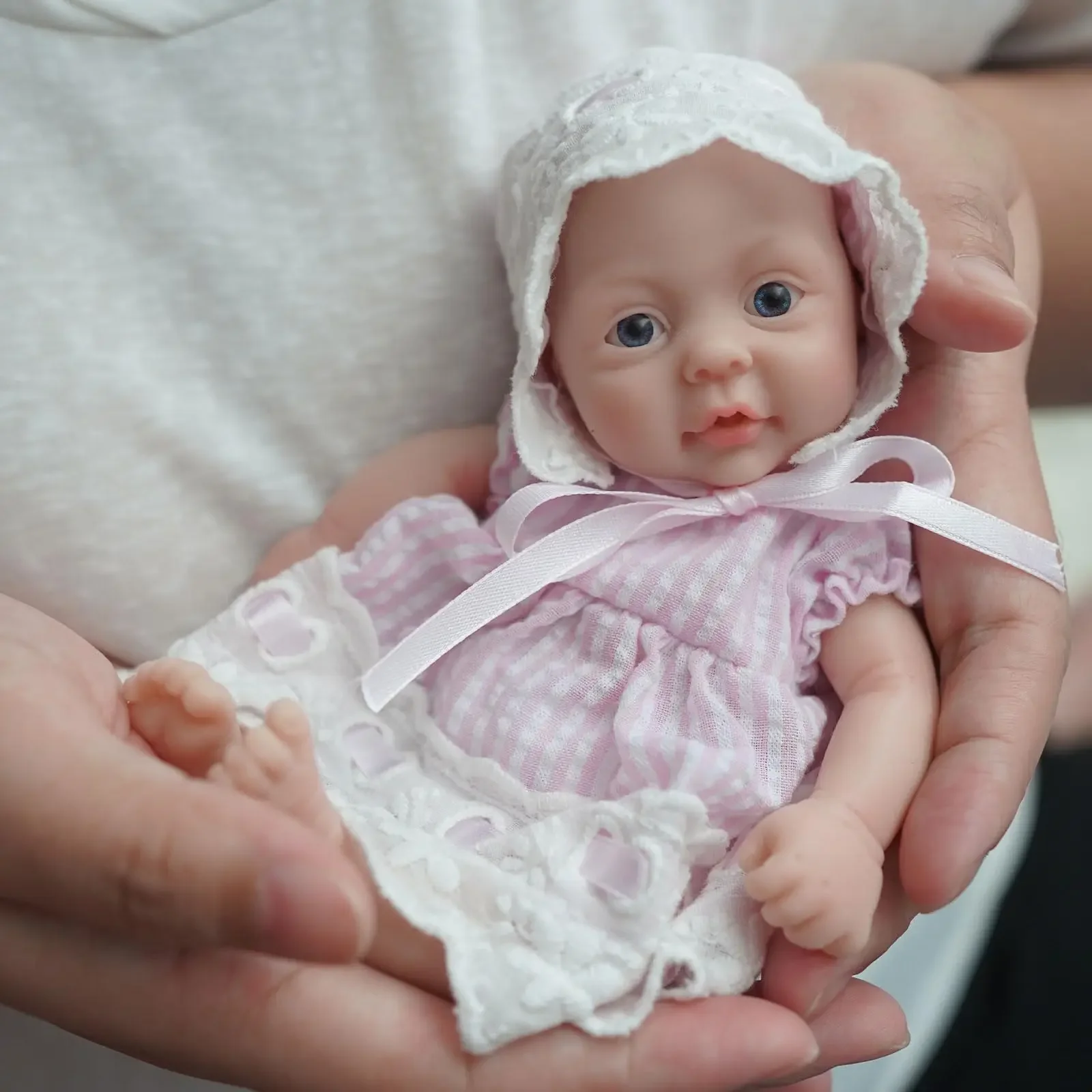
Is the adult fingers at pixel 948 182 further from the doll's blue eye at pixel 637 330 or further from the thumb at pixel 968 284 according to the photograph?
the doll's blue eye at pixel 637 330

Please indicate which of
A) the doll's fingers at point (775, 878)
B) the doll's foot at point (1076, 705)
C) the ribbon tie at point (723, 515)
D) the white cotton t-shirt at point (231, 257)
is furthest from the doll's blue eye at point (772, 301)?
the doll's foot at point (1076, 705)

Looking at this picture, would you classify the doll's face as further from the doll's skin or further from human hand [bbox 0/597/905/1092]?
human hand [bbox 0/597/905/1092]

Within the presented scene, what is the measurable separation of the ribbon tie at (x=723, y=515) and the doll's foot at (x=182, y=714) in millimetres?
147

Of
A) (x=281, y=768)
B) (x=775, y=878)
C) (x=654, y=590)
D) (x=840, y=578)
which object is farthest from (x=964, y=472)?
(x=281, y=768)

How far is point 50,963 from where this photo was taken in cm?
58

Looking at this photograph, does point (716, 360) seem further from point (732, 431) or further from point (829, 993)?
point (829, 993)

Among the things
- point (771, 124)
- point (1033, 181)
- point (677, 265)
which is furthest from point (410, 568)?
point (1033, 181)

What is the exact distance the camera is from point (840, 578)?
2.34 ft

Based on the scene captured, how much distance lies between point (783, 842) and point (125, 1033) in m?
0.36

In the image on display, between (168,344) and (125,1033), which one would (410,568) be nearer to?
(168,344)

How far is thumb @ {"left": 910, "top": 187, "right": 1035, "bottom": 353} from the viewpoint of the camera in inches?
27.2

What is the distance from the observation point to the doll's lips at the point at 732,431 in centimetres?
71

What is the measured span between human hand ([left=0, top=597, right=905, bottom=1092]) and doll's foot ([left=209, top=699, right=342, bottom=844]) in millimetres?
45

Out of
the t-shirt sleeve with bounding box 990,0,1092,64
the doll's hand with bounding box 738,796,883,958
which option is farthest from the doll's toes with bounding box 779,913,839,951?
the t-shirt sleeve with bounding box 990,0,1092,64
